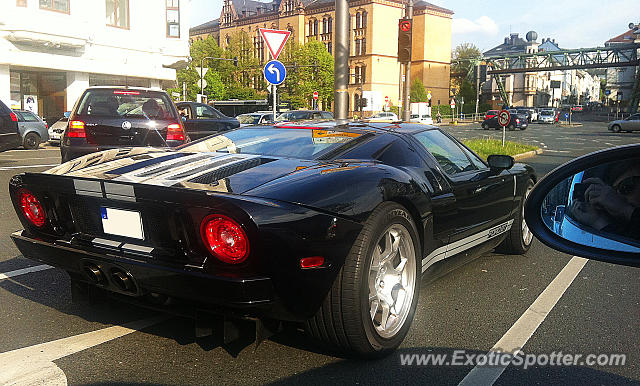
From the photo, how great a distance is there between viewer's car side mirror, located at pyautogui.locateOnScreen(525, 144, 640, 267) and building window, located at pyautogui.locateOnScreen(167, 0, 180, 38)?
34756 millimetres

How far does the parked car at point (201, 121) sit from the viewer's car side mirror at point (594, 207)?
15.5 m

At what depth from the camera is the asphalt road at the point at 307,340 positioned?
2.95 meters

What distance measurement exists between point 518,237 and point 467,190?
1.43 meters

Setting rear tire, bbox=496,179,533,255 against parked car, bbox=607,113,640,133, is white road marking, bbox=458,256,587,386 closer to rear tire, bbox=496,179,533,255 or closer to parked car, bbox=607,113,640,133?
rear tire, bbox=496,179,533,255

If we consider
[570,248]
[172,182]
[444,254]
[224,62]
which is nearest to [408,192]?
[444,254]

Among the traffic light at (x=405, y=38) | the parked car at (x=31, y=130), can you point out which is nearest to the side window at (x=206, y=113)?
the parked car at (x=31, y=130)

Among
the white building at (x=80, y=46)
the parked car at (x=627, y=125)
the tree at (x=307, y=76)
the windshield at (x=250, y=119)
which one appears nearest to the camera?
the windshield at (x=250, y=119)

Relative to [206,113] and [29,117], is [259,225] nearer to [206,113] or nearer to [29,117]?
[206,113]

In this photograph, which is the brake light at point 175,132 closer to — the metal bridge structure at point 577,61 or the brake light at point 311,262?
the brake light at point 311,262

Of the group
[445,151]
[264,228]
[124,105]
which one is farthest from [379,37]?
[264,228]

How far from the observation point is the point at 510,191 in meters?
4.98

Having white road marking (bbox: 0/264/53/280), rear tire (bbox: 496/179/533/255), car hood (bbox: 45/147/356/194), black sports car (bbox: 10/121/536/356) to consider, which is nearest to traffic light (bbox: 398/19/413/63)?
rear tire (bbox: 496/179/533/255)

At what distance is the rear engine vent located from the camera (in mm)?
3047

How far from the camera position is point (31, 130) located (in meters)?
19.7
